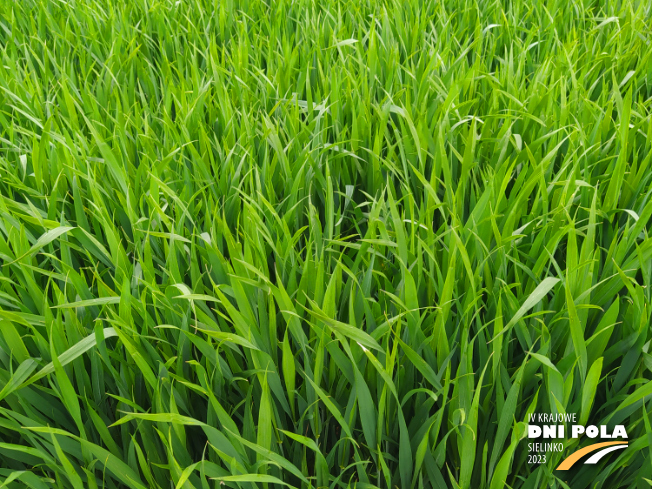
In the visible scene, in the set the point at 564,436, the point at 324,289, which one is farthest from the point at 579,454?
the point at 324,289

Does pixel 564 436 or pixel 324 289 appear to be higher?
pixel 324 289

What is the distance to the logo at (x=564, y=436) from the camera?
26.0 inches

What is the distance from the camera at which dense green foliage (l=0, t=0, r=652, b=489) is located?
66 cm

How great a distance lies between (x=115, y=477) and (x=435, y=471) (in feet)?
1.31

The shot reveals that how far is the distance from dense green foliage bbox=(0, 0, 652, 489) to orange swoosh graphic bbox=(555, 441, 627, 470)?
1 centimetres

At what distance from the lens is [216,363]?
0.69 meters

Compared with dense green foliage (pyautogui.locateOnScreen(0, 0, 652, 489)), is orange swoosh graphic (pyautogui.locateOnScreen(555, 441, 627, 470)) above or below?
below

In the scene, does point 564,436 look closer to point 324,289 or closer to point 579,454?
point 579,454

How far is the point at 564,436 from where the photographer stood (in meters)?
0.66

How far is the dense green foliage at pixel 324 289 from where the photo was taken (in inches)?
26.0

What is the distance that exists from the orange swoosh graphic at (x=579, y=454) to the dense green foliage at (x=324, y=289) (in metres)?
0.01

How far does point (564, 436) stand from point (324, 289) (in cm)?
35

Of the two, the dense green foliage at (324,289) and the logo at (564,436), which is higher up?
the dense green foliage at (324,289)

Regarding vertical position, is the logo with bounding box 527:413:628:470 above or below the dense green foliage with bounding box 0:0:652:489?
below
